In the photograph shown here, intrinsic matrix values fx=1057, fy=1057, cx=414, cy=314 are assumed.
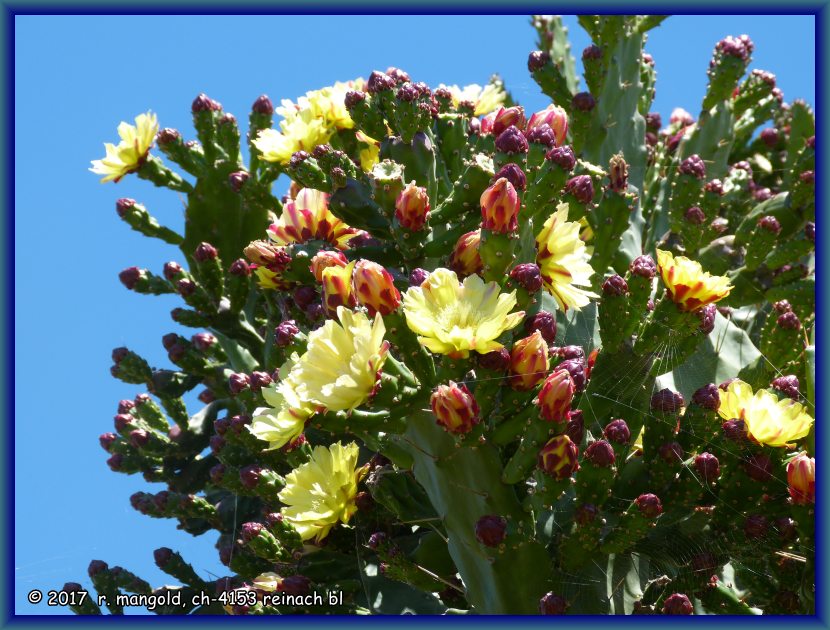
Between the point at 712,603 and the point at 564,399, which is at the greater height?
the point at 564,399

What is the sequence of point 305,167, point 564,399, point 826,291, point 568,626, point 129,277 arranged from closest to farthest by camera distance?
point 568,626 → point 564,399 → point 826,291 → point 305,167 → point 129,277

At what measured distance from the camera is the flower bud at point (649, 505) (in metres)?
2.74

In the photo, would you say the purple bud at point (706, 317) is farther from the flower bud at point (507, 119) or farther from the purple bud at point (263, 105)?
the purple bud at point (263, 105)

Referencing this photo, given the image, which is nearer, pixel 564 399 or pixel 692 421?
pixel 564 399

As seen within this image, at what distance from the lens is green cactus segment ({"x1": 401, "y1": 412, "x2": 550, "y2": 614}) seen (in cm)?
278

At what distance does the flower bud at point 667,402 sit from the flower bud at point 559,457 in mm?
427

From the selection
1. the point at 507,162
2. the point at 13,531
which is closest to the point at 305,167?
the point at 507,162

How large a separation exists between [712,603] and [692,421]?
1.64 ft

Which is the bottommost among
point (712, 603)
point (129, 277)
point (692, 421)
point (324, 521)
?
point (712, 603)

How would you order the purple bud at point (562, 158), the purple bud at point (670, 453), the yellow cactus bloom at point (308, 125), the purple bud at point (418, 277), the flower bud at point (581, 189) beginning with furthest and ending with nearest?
the yellow cactus bloom at point (308, 125), the flower bud at point (581, 189), the purple bud at point (562, 158), the purple bud at point (670, 453), the purple bud at point (418, 277)

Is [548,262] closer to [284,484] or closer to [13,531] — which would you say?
[284,484]

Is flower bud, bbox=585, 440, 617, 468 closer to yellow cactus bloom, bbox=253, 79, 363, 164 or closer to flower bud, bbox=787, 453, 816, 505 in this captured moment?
flower bud, bbox=787, 453, 816, 505

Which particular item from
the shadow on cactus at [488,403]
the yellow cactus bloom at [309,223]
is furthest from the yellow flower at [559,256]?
the yellow cactus bloom at [309,223]

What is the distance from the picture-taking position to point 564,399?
103 inches
